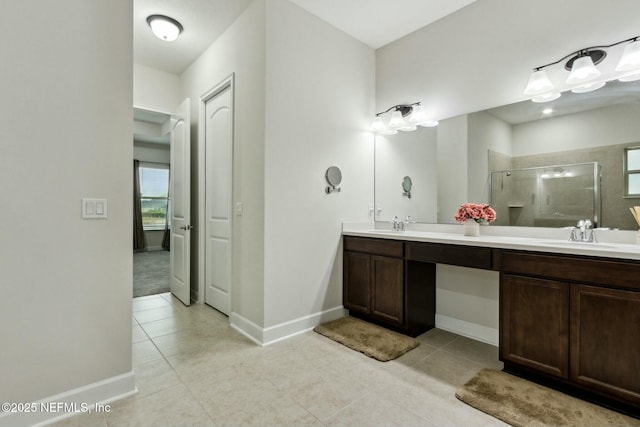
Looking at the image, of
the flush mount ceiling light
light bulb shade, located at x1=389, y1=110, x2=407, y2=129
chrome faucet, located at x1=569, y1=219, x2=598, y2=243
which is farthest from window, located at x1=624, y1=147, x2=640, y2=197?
the flush mount ceiling light

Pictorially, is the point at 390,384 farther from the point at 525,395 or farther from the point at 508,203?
the point at 508,203

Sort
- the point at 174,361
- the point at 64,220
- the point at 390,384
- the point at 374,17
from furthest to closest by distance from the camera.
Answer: the point at 374,17, the point at 174,361, the point at 390,384, the point at 64,220

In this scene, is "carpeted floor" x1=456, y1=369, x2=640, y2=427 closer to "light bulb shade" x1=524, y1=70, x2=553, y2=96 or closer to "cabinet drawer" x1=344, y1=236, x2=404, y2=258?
"cabinet drawer" x1=344, y1=236, x2=404, y2=258

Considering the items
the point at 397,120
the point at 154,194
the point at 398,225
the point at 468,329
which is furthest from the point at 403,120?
the point at 154,194

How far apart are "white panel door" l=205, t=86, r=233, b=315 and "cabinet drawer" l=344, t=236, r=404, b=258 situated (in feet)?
4.17

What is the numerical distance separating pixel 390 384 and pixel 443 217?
1.66 m

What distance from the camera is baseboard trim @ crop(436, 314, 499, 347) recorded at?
8.46 feet

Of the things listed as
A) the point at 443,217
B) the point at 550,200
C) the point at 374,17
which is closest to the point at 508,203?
the point at 550,200

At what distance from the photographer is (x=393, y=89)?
11.0ft

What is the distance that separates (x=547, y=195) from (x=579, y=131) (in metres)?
0.51

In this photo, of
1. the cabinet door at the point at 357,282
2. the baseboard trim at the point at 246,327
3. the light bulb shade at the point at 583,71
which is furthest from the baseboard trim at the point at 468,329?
the light bulb shade at the point at 583,71

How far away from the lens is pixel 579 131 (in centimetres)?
222

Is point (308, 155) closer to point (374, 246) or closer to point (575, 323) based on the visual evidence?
point (374, 246)

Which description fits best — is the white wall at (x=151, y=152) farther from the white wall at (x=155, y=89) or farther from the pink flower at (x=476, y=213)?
the pink flower at (x=476, y=213)
